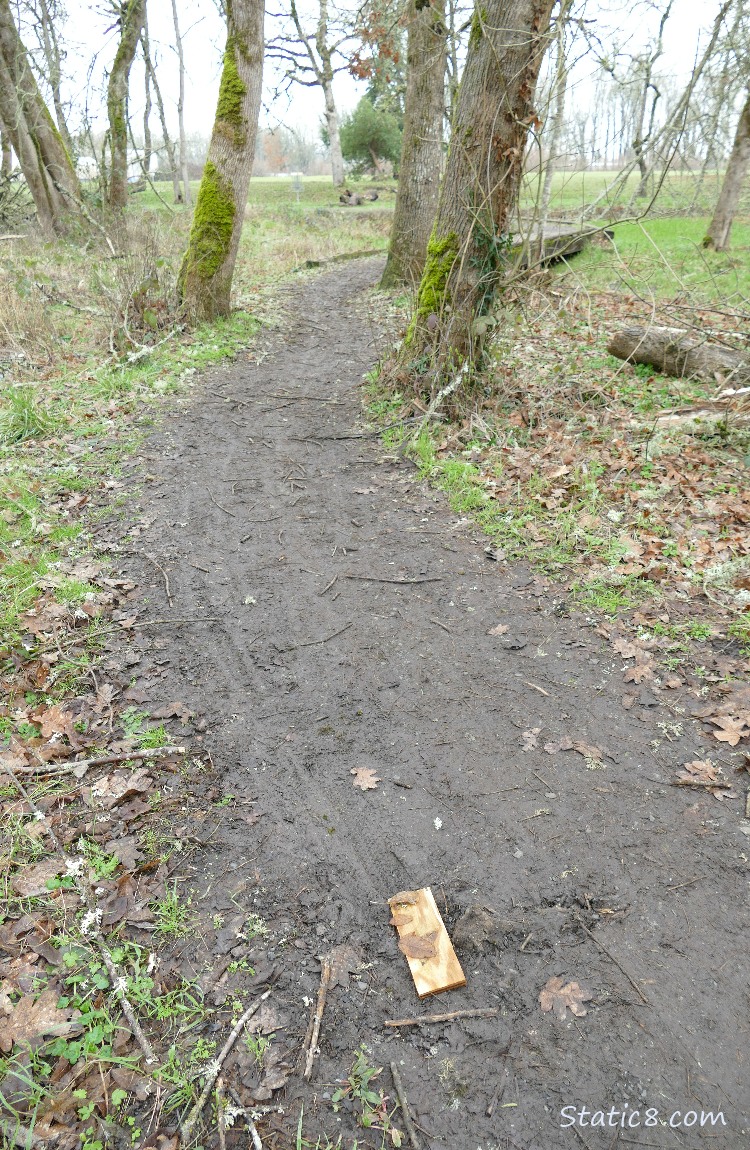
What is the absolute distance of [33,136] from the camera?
50.3 feet

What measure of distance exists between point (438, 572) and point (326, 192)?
31.6 metres

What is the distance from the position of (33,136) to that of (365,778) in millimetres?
18947

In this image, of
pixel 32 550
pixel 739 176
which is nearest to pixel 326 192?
pixel 739 176

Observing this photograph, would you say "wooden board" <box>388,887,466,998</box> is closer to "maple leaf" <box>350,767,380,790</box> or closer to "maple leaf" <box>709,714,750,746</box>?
"maple leaf" <box>350,767,380,790</box>

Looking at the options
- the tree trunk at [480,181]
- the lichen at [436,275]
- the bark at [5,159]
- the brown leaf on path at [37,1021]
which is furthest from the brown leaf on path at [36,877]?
the bark at [5,159]


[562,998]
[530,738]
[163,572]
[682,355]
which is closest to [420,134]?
[682,355]

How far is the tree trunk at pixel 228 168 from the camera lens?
28.6 feet

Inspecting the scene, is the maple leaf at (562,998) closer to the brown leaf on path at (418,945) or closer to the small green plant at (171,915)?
the brown leaf on path at (418,945)

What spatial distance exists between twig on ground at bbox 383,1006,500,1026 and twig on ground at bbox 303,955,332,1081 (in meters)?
0.23

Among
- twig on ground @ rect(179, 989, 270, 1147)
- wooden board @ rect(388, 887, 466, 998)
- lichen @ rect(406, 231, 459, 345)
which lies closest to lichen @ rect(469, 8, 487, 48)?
lichen @ rect(406, 231, 459, 345)

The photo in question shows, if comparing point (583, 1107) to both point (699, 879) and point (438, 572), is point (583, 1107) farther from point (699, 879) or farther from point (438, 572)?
point (438, 572)

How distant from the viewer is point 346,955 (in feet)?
7.93

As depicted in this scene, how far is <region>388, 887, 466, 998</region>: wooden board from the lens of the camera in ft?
7.50

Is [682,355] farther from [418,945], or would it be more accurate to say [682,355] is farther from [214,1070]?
[214,1070]
